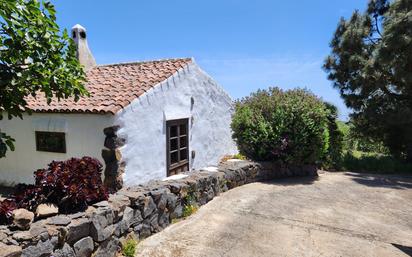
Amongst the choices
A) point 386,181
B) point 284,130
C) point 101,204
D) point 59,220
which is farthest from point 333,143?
point 59,220

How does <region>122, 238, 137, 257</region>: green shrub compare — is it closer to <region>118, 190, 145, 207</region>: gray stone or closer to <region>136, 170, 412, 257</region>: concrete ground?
<region>136, 170, 412, 257</region>: concrete ground

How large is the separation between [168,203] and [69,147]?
4.20 metres

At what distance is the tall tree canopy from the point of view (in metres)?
13.5

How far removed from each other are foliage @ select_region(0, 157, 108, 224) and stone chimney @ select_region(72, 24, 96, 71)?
9.30 metres

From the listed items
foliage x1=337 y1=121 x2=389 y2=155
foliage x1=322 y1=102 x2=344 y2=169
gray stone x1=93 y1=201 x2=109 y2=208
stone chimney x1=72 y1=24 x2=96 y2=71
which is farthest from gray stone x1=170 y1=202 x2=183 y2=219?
foliage x1=337 y1=121 x2=389 y2=155

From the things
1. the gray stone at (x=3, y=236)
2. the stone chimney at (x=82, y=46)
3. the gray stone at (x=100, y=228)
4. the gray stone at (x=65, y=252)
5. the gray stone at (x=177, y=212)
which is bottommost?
the gray stone at (x=177, y=212)

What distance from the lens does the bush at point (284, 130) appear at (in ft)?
37.9

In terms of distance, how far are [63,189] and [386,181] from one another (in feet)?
38.4

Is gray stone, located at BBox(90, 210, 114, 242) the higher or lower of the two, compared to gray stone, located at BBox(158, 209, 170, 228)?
higher

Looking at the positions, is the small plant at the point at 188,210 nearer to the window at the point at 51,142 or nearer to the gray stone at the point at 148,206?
the gray stone at the point at 148,206

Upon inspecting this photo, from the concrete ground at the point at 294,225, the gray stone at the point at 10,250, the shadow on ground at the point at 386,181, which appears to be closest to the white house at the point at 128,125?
the concrete ground at the point at 294,225

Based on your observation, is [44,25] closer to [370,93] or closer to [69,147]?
[69,147]

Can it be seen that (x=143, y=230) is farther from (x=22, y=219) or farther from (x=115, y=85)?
(x=115, y=85)

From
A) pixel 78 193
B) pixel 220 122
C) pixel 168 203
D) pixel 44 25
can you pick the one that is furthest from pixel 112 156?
pixel 220 122
